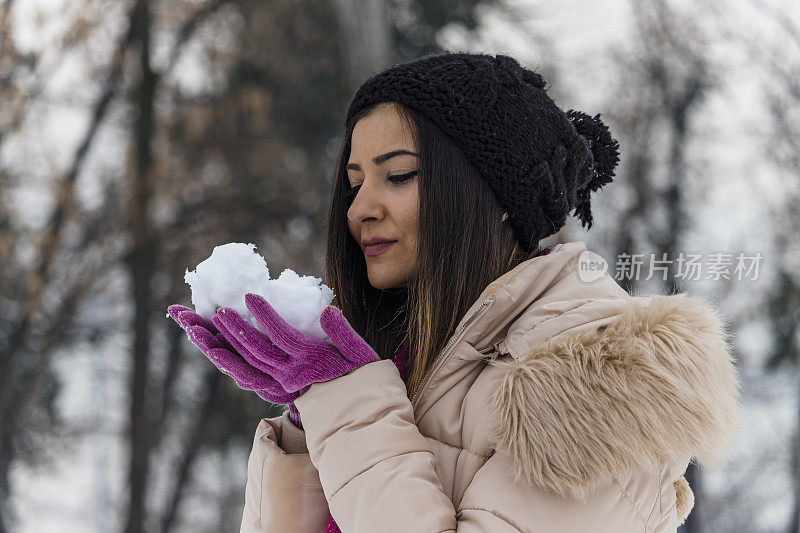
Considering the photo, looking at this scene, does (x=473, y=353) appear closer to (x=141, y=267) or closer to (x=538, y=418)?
(x=538, y=418)

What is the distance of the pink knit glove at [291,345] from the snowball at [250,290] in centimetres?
4

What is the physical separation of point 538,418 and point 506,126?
619mm

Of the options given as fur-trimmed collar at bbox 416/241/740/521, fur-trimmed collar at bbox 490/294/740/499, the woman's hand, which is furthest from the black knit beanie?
the woman's hand

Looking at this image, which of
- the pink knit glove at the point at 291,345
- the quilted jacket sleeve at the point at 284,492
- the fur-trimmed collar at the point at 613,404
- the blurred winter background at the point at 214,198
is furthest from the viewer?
the blurred winter background at the point at 214,198

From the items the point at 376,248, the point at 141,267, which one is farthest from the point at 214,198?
the point at 376,248

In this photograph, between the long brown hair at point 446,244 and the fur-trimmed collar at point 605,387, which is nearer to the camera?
the fur-trimmed collar at point 605,387

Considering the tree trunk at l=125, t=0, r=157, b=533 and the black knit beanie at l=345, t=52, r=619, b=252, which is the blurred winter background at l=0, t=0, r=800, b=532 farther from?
the black knit beanie at l=345, t=52, r=619, b=252

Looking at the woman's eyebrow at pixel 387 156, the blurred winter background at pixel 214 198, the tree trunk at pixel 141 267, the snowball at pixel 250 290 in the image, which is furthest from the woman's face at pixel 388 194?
the tree trunk at pixel 141 267

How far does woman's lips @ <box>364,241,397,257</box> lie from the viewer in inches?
68.5

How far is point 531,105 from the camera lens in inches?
68.0

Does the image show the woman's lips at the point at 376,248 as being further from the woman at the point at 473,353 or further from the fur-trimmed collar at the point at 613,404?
the fur-trimmed collar at the point at 613,404

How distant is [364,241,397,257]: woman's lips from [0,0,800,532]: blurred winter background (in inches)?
168

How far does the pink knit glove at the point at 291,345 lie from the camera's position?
1.49m

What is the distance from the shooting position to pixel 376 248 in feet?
5.75
